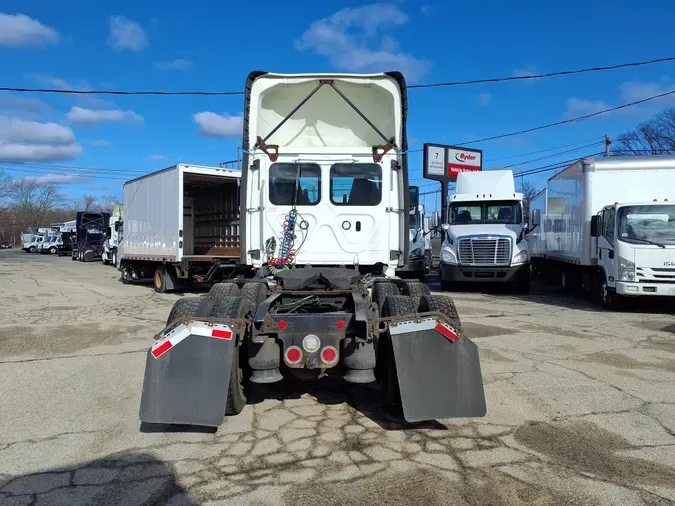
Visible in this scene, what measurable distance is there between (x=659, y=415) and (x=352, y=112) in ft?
17.4

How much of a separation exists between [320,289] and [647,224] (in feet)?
30.2

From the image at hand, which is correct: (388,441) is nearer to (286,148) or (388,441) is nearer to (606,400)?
(606,400)

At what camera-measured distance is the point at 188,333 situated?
4.27 metres

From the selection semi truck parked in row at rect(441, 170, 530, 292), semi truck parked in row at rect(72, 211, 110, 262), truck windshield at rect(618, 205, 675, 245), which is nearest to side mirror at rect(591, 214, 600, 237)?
truck windshield at rect(618, 205, 675, 245)

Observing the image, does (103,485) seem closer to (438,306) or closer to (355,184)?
(438,306)

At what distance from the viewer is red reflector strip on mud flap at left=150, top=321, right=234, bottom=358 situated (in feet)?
14.0

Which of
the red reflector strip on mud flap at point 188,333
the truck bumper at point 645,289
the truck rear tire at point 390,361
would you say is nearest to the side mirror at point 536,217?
the truck bumper at point 645,289

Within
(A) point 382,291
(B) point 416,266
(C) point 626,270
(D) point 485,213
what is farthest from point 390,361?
(B) point 416,266

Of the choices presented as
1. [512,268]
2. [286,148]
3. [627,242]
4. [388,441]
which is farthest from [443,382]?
[512,268]

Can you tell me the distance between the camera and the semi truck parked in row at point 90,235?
39594mm

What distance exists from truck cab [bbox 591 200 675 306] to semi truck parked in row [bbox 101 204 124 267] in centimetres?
2112

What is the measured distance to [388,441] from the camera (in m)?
4.45

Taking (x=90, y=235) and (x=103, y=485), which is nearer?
(x=103, y=485)

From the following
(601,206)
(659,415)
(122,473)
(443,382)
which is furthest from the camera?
(601,206)
